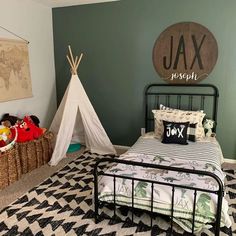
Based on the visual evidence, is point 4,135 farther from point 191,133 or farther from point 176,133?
point 191,133

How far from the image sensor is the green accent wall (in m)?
3.43

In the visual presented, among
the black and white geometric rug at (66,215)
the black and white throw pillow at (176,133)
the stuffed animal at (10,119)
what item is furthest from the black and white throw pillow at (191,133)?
the stuffed animal at (10,119)

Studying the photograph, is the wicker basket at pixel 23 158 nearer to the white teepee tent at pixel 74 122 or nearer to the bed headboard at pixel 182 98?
the white teepee tent at pixel 74 122

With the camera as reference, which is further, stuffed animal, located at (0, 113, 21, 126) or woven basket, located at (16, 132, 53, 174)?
stuffed animal, located at (0, 113, 21, 126)

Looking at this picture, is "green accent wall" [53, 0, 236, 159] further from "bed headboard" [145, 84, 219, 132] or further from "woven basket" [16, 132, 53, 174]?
"woven basket" [16, 132, 53, 174]

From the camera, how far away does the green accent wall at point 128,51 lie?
3.43 meters

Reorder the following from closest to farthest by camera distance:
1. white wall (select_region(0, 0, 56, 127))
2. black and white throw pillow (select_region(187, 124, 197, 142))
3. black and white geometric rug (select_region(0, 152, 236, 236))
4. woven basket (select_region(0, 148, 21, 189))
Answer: black and white geometric rug (select_region(0, 152, 236, 236)), woven basket (select_region(0, 148, 21, 189)), black and white throw pillow (select_region(187, 124, 197, 142)), white wall (select_region(0, 0, 56, 127))

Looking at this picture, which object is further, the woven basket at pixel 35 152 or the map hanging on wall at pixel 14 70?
the map hanging on wall at pixel 14 70

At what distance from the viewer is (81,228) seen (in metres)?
2.28

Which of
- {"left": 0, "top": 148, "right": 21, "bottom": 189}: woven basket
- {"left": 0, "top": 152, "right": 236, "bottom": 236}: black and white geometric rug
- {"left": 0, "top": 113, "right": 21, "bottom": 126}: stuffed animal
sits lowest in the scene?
{"left": 0, "top": 152, "right": 236, "bottom": 236}: black and white geometric rug

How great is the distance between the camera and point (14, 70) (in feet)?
12.3

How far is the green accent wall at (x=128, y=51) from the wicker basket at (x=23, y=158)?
3.86ft

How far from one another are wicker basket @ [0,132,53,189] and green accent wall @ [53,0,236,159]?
1175mm

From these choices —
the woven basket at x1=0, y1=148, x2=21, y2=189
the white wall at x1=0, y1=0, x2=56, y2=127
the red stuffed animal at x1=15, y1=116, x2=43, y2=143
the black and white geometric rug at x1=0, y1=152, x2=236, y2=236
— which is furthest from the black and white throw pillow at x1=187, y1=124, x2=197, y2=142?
the white wall at x1=0, y1=0, x2=56, y2=127
